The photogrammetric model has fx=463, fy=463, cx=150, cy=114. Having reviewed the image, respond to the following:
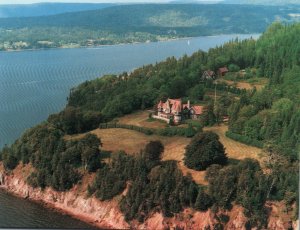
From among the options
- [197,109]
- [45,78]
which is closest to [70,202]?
[197,109]

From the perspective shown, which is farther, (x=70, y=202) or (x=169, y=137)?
(x=169, y=137)

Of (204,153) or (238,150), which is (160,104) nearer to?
(238,150)

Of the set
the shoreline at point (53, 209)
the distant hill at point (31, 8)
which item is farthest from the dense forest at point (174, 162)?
the distant hill at point (31, 8)

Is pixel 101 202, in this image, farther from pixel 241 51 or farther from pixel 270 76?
pixel 241 51

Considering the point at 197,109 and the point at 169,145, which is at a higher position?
the point at 197,109

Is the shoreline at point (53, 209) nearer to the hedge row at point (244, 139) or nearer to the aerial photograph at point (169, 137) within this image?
the aerial photograph at point (169, 137)

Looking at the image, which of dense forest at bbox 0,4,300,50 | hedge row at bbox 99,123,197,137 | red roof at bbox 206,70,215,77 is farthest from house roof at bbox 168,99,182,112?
red roof at bbox 206,70,215,77

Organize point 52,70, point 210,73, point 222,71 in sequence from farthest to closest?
1. point 52,70
2. point 222,71
3. point 210,73

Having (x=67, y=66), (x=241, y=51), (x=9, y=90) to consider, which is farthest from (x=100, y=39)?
(x=9, y=90)
